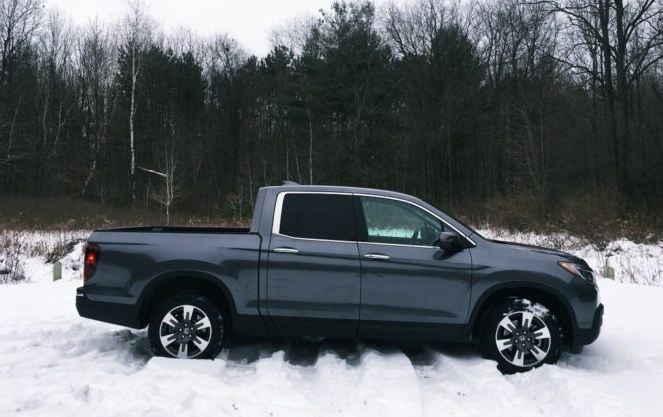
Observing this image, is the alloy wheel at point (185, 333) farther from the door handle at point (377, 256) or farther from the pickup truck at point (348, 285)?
the door handle at point (377, 256)

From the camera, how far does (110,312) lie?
505cm

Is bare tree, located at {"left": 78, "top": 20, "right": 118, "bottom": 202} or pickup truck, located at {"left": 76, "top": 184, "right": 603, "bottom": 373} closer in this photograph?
pickup truck, located at {"left": 76, "top": 184, "right": 603, "bottom": 373}

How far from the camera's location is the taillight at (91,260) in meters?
5.09

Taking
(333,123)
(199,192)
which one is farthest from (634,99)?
(199,192)

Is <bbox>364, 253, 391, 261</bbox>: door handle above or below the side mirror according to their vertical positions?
below

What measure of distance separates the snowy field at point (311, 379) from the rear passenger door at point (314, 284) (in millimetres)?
377

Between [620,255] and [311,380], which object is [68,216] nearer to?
[620,255]

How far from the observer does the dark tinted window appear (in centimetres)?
507

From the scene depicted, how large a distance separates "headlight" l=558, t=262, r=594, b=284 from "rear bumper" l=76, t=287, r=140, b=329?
430 centimetres

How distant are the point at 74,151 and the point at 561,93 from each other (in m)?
36.4

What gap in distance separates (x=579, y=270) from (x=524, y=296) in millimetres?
596

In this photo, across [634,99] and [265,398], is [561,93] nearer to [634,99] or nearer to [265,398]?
[634,99]

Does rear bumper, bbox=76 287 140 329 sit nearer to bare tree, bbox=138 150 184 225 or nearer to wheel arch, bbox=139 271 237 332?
wheel arch, bbox=139 271 237 332

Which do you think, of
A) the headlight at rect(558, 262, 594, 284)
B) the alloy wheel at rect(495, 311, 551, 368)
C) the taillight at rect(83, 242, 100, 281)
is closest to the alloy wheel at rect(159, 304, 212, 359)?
the taillight at rect(83, 242, 100, 281)
